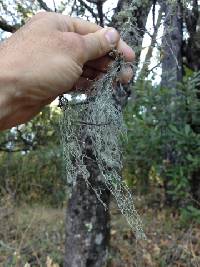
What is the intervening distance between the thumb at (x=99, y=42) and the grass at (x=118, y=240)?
7.64 ft

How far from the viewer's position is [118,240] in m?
5.17

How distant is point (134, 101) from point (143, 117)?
0.74 feet

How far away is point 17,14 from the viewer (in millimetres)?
4199

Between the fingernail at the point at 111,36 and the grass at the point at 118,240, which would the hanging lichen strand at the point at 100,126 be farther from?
the grass at the point at 118,240

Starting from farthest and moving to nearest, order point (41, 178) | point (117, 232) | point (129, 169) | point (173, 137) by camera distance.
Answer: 1. point (41, 178)
2. point (129, 169)
3. point (117, 232)
4. point (173, 137)

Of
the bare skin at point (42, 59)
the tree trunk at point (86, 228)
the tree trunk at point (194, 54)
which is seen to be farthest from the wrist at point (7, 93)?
the tree trunk at point (194, 54)

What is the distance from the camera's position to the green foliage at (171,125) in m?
4.78

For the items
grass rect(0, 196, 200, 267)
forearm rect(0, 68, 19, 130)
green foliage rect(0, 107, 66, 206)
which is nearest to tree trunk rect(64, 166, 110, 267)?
grass rect(0, 196, 200, 267)

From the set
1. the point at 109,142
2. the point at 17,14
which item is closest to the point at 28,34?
the point at 109,142

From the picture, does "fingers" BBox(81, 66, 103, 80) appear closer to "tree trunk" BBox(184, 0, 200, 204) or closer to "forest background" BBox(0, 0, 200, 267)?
"forest background" BBox(0, 0, 200, 267)

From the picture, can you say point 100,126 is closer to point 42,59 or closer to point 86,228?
point 42,59

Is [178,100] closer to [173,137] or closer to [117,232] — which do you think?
[173,137]

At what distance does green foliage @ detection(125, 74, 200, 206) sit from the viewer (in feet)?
15.7

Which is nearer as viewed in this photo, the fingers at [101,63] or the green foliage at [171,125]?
the fingers at [101,63]
